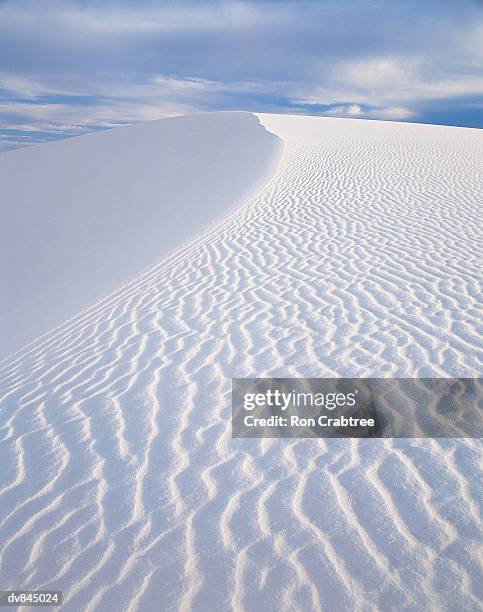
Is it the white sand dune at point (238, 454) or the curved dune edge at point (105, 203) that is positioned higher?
the curved dune edge at point (105, 203)

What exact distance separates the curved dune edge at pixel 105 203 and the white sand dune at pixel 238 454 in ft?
6.92

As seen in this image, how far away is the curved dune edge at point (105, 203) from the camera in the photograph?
978 cm

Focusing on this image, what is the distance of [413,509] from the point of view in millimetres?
2857

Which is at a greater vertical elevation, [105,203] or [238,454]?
[105,203]

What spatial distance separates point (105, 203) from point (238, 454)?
1478 centimetres

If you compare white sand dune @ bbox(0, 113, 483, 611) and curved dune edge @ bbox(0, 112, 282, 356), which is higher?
curved dune edge @ bbox(0, 112, 282, 356)

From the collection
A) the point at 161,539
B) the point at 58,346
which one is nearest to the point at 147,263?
the point at 58,346

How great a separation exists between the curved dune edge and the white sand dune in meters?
2.11

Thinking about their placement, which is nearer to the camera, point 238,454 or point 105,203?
point 238,454

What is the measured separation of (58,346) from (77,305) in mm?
2396

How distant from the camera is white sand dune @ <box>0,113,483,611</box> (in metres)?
2.54

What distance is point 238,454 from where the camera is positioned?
3430 millimetres

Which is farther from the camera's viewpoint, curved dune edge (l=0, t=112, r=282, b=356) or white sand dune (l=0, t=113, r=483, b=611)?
curved dune edge (l=0, t=112, r=282, b=356)

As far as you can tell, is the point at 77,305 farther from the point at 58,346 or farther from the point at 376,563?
the point at 376,563
